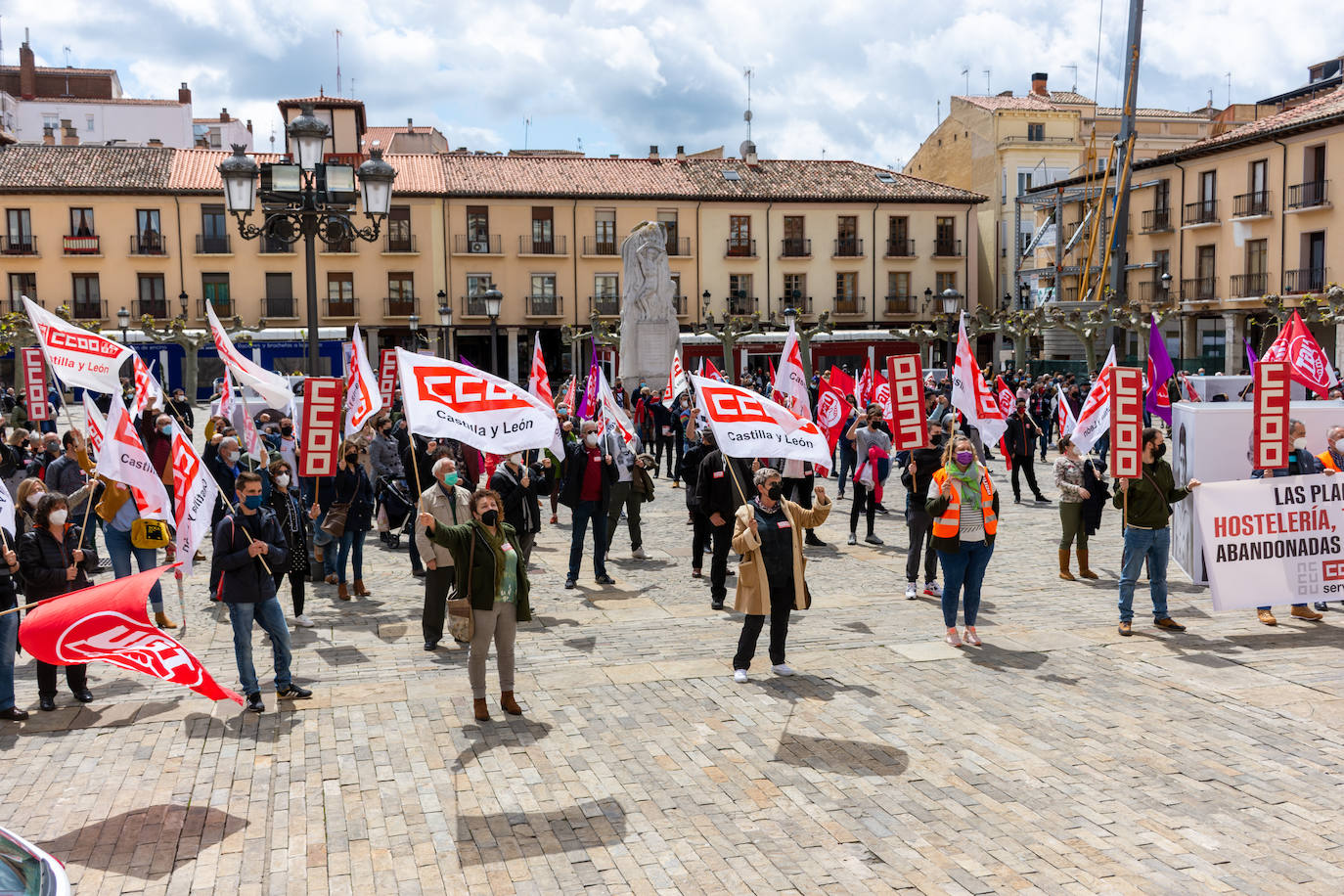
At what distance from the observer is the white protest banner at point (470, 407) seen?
824 centimetres

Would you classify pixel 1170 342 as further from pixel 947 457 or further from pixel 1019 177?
pixel 947 457

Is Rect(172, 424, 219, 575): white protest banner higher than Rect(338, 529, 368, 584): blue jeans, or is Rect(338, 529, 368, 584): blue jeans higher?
Rect(172, 424, 219, 575): white protest banner

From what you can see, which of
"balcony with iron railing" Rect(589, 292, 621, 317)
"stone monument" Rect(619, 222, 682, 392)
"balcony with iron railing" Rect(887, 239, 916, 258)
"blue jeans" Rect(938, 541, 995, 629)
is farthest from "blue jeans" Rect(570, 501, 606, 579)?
"balcony with iron railing" Rect(887, 239, 916, 258)

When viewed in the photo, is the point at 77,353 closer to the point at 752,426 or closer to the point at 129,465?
the point at 129,465

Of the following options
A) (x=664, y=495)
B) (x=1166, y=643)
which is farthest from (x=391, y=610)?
(x=664, y=495)

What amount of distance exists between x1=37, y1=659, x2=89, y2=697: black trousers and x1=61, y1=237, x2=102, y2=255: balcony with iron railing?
4437 centimetres

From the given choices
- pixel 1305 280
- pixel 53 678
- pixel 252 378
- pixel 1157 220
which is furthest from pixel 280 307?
pixel 53 678

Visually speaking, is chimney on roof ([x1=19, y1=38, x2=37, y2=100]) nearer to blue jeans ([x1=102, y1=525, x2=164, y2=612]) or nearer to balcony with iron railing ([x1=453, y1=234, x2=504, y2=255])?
balcony with iron railing ([x1=453, y1=234, x2=504, y2=255])

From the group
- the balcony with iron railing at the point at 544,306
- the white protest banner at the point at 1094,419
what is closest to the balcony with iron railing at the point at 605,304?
the balcony with iron railing at the point at 544,306

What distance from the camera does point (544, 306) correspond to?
50.3 m

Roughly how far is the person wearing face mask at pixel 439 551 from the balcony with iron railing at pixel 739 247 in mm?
42931

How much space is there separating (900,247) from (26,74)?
47.1 m

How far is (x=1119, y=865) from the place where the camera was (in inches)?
210

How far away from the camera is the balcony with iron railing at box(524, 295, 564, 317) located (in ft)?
165
